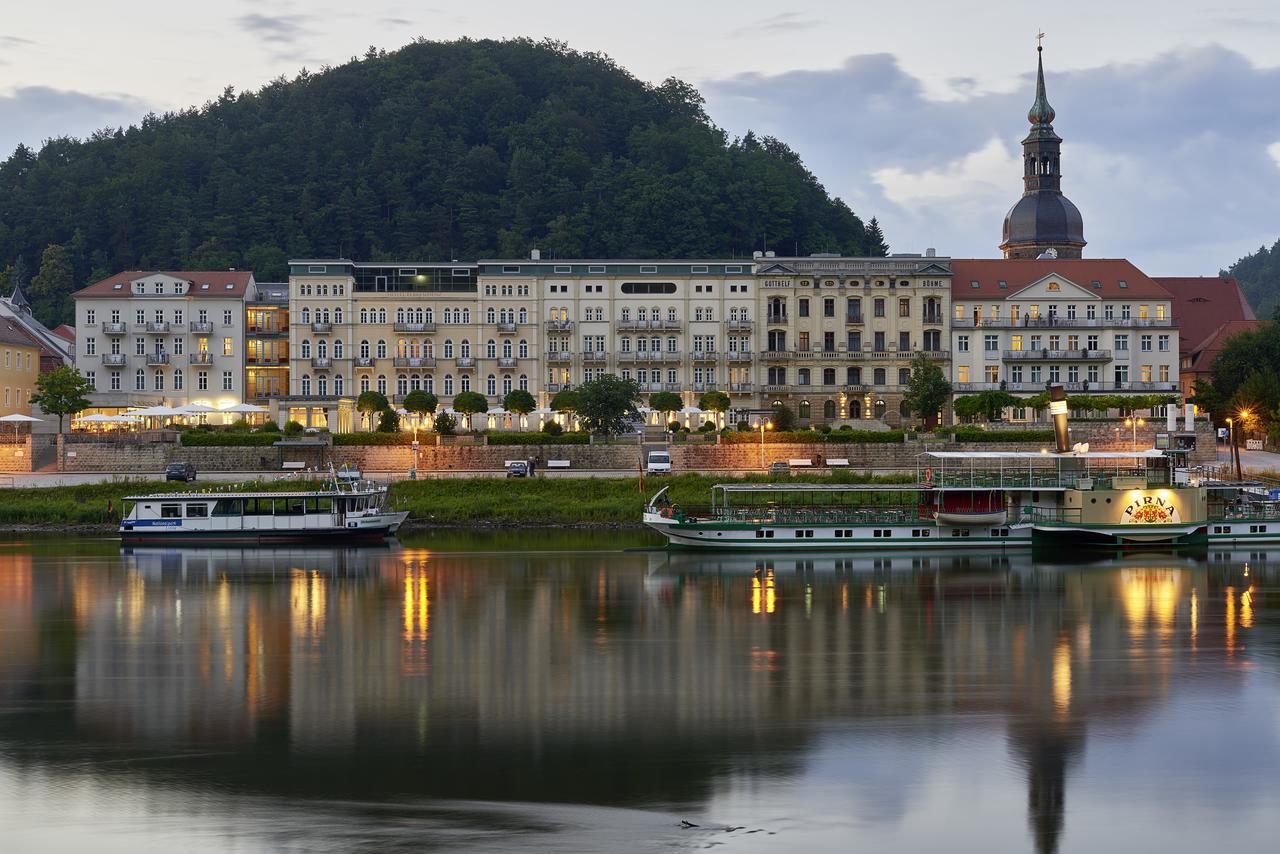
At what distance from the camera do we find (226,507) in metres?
58.3

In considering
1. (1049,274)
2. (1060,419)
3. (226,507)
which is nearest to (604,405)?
(226,507)

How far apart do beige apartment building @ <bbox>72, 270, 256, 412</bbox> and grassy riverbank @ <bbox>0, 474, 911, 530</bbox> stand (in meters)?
27.0

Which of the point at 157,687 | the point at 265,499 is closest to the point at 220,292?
the point at 265,499

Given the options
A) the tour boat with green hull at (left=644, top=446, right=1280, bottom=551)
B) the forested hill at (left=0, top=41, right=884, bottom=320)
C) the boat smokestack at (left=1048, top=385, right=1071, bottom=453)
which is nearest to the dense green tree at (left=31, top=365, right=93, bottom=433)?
the forested hill at (left=0, top=41, right=884, bottom=320)

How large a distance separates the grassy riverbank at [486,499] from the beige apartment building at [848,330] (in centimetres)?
2827

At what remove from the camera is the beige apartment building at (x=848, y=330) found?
94750 millimetres

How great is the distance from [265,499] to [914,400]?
41.1 metres

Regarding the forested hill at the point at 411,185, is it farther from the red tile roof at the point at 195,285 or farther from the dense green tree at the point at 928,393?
the dense green tree at the point at 928,393

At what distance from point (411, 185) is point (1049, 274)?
192 feet

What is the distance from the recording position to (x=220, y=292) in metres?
94.3

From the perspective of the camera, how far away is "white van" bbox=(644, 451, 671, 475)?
70125mm

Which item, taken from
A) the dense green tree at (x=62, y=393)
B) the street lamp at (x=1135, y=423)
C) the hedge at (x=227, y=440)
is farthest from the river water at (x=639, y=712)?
the dense green tree at (x=62, y=393)

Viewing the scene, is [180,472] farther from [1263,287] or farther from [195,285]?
[1263,287]

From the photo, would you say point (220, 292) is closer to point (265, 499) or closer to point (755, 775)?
point (265, 499)
